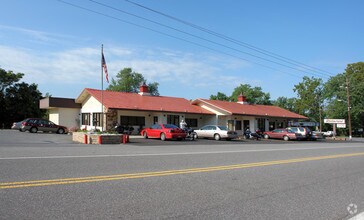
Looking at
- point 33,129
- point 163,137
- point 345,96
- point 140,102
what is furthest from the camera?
point 345,96

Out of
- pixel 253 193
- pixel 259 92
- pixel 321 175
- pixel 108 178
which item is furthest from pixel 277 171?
pixel 259 92

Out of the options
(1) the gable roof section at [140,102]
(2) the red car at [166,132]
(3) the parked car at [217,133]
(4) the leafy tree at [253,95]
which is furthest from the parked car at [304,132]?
(4) the leafy tree at [253,95]

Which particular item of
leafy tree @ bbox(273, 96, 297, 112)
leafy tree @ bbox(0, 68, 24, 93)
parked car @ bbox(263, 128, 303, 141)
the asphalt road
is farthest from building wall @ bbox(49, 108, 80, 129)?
leafy tree @ bbox(273, 96, 297, 112)

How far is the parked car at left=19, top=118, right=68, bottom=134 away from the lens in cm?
3388

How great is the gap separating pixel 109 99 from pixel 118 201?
29.9m

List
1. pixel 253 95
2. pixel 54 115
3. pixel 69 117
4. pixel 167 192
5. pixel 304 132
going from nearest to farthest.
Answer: pixel 167 192
pixel 304 132
pixel 69 117
pixel 54 115
pixel 253 95

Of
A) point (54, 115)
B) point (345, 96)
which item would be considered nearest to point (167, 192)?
point (54, 115)

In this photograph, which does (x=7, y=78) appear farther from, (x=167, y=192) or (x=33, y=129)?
(x=167, y=192)

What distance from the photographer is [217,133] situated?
3209 centimetres

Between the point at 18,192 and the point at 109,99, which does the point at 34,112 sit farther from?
the point at 18,192

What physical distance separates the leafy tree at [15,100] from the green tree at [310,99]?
59832mm

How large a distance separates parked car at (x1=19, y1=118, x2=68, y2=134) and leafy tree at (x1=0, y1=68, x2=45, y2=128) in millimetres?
20845

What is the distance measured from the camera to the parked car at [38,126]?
33.9 meters

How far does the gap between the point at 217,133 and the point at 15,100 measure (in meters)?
37.0
